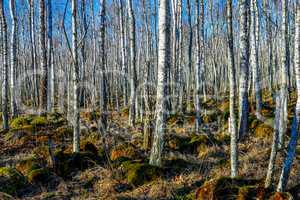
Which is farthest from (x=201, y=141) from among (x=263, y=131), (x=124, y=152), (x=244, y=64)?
(x=244, y=64)

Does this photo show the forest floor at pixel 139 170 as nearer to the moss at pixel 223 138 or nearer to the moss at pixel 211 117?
Result: the moss at pixel 223 138

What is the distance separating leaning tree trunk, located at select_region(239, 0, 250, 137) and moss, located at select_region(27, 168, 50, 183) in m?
4.70

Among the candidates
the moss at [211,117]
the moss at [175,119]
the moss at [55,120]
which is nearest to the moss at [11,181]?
the moss at [55,120]

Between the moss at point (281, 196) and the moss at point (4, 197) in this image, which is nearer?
the moss at point (281, 196)

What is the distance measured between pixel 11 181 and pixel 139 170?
2.54m

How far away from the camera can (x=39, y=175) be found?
6.79m

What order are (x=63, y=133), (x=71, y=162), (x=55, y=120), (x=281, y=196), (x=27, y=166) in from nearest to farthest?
(x=281, y=196) → (x=27, y=166) → (x=71, y=162) → (x=63, y=133) → (x=55, y=120)

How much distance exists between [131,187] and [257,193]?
2.38m

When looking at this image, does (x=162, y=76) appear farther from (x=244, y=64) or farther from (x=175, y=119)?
(x=175, y=119)

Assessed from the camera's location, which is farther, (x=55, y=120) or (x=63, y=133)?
(x=55, y=120)

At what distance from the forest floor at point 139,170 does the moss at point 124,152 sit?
0.02 metres

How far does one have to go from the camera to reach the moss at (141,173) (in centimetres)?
635

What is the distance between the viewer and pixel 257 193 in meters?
4.88

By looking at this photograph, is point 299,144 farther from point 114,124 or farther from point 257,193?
point 114,124
